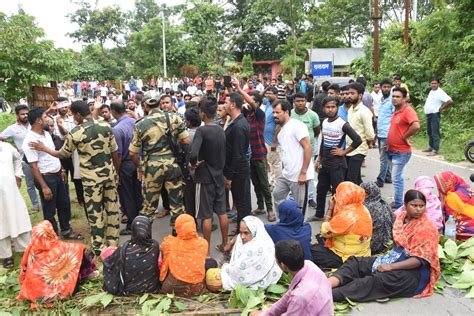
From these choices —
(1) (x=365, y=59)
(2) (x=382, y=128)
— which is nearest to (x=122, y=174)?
(2) (x=382, y=128)

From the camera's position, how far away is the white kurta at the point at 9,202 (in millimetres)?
5191

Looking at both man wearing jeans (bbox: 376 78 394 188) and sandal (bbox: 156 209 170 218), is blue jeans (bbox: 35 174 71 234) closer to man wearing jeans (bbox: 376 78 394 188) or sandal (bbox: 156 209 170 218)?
sandal (bbox: 156 209 170 218)

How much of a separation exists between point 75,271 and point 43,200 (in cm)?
195

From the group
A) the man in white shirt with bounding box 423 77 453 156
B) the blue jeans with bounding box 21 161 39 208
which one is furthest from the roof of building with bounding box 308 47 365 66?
the blue jeans with bounding box 21 161 39 208

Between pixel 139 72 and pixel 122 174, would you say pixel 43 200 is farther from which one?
pixel 139 72

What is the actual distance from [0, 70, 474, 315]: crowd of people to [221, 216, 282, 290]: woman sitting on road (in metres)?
0.01

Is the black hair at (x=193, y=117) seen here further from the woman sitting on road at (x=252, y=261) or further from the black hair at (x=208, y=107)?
the woman sitting on road at (x=252, y=261)

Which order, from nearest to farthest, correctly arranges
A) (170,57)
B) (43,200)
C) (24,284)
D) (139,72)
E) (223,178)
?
1. (24,284)
2. (223,178)
3. (43,200)
4. (170,57)
5. (139,72)

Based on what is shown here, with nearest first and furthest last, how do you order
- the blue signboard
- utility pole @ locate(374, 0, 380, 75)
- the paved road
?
1. the paved road
2. utility pole @ locate(374, 0, 380, 75)
3. the blue signboard

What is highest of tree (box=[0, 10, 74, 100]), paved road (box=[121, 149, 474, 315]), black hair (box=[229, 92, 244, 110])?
tree (box=[0, 10, 74, 100])

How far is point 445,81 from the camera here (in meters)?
13.2

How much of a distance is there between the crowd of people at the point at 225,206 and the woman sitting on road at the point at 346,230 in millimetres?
12

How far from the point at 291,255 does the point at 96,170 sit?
3043mm

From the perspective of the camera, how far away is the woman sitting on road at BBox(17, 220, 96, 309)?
161 inches
